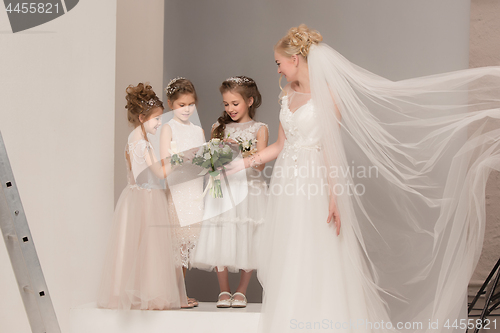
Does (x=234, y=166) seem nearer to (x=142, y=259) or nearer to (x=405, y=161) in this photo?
(x=142, y=259)

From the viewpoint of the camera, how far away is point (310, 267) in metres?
2.47

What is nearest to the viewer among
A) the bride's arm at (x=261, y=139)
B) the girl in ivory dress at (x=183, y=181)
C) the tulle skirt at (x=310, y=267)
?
the tulle skirt at (x=310, y=267)

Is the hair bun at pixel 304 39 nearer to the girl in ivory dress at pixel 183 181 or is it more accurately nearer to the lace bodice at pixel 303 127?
the lace bodice at pixel 303 127

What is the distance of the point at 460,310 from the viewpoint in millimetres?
2361

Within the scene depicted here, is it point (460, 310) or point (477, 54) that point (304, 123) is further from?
point (477, 54)

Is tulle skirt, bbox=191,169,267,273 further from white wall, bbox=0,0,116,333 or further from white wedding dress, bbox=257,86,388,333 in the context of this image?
white wall, bbox=0,0,116,333

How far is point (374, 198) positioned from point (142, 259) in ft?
4.97

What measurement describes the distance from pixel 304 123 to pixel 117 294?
5.35 ft

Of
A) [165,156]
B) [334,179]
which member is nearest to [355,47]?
[334,179]

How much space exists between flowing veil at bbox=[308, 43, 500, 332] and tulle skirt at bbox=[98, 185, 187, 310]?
117cm

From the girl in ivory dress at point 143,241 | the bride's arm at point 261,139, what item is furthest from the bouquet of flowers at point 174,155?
the bride's arm at point 261,139

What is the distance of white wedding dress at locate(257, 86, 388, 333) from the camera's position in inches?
94.9

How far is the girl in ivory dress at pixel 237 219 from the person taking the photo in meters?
2.91

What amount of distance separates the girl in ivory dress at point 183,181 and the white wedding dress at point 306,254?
1.92 ft
